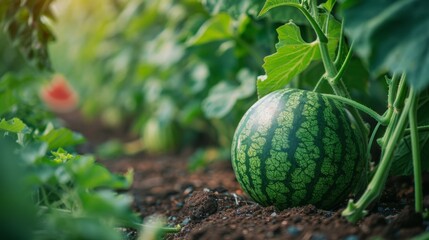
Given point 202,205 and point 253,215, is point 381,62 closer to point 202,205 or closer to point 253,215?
point 253,215

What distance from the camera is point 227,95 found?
3.34m

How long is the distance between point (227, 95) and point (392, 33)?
6.30 feet

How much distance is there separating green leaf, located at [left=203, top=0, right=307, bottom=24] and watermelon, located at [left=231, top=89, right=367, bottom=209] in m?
0.61

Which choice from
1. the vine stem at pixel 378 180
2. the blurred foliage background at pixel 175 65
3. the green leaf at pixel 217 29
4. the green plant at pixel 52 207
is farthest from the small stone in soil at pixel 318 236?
the green leaf at pixel 217 29

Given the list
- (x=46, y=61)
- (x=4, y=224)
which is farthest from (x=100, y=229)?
(x=46, y=61)

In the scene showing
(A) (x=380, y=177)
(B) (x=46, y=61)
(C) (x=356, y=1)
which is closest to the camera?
(C) (x=356, y=1)

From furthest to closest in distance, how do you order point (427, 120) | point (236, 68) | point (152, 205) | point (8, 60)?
point (8, 60)
point (236, 68)
point (152, 205)
point (427, 120)

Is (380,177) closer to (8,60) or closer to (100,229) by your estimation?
(100,229)

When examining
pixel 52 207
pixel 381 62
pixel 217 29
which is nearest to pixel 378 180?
pixel 381 62

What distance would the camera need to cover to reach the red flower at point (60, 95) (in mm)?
8570

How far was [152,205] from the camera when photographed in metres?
2.72

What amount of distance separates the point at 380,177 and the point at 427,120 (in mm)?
547

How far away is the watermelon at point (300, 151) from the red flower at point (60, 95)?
662cm

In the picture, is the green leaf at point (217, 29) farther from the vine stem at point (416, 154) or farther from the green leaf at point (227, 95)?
the vine stem at point (416, 154)
